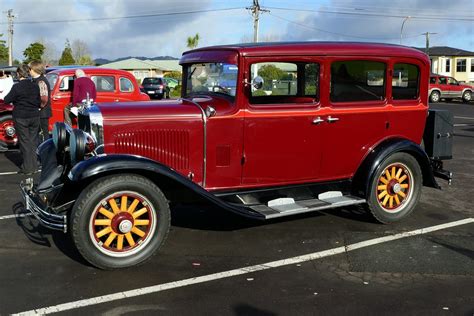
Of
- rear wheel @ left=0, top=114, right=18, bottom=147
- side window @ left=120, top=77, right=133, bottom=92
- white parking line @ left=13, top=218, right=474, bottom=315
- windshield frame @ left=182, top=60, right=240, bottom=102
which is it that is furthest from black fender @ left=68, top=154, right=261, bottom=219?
rear wheel @ left=0, top=114, right=18, bottom=147

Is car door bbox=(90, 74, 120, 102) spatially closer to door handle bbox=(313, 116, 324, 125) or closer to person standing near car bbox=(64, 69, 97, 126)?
person standing near car bbox=(64, 69, 97, 126)

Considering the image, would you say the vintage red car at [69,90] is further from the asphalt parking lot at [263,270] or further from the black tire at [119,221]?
the black tire at [119,221]

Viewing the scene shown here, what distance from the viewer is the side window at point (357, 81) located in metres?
5.23

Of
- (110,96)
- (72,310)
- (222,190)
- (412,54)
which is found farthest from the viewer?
(110,96)

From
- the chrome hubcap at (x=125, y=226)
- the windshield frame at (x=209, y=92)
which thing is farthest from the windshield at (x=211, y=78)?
the chrome hubcap at (x=125, y=226)

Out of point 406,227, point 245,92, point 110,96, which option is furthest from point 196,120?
point 110,96

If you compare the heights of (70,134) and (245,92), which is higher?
(245,92)

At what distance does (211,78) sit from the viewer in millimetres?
5203

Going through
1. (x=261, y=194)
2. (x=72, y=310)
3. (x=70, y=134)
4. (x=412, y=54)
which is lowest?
(x=72, y=310)

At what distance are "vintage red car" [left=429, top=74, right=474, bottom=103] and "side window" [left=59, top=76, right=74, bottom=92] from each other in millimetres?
26767

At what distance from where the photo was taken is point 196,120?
466cm

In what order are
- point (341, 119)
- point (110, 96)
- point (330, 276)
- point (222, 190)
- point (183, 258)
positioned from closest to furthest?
point (330, 276)
point (183, 258)
point (222, 190)
point (341, 119)
point (110, 96)

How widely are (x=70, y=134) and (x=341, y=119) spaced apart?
2.77 metres

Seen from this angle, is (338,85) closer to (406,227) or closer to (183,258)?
(406,227)
